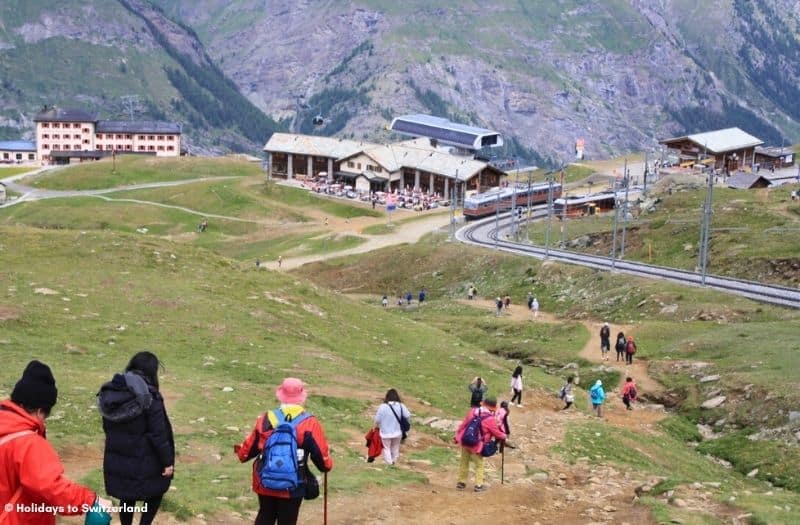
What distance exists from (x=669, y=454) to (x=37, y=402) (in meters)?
31.5

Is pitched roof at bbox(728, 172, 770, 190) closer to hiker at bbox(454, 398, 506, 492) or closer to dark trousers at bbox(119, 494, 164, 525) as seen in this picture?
hiker at bbox(454, 398, 506, 492)

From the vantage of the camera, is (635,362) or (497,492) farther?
(635,362)

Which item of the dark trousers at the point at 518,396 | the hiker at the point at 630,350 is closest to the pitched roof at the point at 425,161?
the hiker at the point at 630,350

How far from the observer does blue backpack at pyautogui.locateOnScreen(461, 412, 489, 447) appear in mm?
26625

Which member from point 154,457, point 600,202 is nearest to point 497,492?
point 154,457

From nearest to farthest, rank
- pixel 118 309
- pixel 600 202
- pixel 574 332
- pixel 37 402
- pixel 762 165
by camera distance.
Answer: pixel 37 402 < pixel 118 309 < pixel 574 332 < pixel 600 202 < pixel 762 165

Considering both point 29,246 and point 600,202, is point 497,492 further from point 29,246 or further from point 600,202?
point 600,202

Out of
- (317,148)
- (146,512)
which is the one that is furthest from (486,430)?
(317,148)

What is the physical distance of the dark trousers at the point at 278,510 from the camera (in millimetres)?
18500

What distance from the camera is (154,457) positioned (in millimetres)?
17469

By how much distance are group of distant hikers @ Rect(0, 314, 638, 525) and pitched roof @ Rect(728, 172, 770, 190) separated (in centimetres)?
14843

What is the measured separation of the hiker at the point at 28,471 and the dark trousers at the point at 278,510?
413 centimetres

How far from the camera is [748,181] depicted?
160125mm

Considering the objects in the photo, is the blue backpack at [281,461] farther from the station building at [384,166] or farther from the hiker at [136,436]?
the station building at [384,166]
